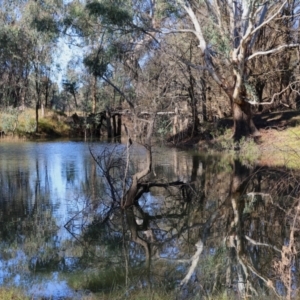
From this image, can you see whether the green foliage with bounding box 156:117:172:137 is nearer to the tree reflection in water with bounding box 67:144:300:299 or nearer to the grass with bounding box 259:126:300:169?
the grass with bounding box 259:126:300:169

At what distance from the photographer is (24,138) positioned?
28.7 meters

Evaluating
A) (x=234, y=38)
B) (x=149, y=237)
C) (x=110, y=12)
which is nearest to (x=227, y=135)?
(x=234, y=38)

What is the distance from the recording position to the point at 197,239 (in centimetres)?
677

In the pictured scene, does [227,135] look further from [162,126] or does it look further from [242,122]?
[162,126]

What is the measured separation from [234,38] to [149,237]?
12.3 metres

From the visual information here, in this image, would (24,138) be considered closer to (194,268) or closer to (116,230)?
(116,230)

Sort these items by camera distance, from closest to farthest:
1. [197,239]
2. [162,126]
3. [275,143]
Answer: [197,239], [275,143], [162,126]

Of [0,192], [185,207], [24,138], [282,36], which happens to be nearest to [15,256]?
[185,207]

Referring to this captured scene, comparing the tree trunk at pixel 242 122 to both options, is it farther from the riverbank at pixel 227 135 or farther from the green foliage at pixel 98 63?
the green foliage at pixel 98 63

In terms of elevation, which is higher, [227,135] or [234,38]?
[234,38]

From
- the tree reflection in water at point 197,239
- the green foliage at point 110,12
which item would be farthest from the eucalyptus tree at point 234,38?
the tree reflection in water at point 197,239

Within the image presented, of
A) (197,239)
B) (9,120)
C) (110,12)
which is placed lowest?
(197,239)

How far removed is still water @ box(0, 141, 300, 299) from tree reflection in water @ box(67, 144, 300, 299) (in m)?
0.01

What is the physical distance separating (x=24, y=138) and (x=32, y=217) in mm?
21423
